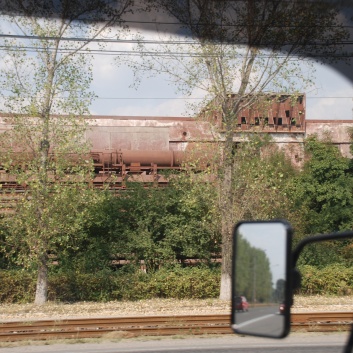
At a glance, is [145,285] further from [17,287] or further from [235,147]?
[235,147]

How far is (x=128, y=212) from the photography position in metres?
26.9

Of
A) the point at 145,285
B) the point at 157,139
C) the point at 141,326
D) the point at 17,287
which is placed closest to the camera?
the point at 141,326

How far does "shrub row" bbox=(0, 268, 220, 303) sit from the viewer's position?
22.7m

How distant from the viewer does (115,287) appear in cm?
2327

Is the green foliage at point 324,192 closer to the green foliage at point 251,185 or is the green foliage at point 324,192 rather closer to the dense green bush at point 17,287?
the green foliage at point 251,185

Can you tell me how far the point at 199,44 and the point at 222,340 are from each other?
11.6 metres

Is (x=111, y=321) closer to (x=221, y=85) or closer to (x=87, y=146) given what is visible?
(x=87, y=146)

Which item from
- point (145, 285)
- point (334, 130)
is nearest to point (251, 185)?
point (145, 285)

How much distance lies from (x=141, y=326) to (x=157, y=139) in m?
23.3

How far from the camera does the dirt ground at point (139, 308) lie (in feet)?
61.4

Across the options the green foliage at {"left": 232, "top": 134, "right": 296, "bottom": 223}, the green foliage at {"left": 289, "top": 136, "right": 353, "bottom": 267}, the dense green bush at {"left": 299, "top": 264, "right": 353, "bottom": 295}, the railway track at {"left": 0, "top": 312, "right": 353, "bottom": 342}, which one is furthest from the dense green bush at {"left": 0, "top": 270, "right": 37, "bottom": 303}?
the green foliage at {"left": 289, "top": 136, "right": 353, "bottom": 267}

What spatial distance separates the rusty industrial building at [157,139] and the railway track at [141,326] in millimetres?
13202

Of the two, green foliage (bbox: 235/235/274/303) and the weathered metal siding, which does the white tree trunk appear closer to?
green foliage (bbox: 235/235/274/303)

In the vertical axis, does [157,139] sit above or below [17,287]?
above
